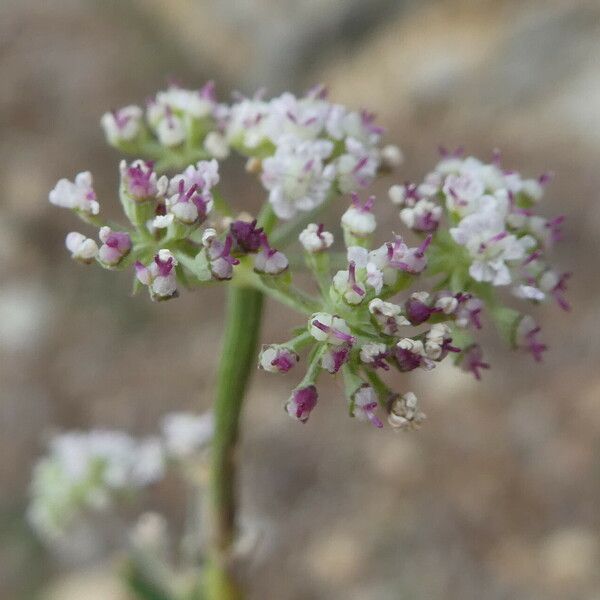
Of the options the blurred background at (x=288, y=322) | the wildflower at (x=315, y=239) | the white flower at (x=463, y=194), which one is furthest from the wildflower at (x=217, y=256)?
the blurred background at (x=288, y=322)

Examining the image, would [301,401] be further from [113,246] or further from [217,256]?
[113,246]

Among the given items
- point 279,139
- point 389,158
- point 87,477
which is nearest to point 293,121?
point 279,139

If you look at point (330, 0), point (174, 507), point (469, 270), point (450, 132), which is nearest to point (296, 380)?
point (174, 507)

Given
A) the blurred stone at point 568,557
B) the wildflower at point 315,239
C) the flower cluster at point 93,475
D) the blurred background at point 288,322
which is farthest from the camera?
the blurred background at point 288,322

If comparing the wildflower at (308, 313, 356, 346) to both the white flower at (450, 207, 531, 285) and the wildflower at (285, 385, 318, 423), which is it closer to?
the wildflower at (285, 385, 318, 423)

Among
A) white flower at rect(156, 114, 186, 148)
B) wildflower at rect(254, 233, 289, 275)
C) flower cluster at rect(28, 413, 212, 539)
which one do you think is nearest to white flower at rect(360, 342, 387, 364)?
wildflower at rect(254, 233, 289, 275)

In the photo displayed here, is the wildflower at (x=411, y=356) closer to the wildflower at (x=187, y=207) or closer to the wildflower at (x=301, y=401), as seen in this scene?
the wildflower at (x=301, y=401)

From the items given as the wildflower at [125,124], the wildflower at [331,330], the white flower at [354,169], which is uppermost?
the wildflower at [125,124]
